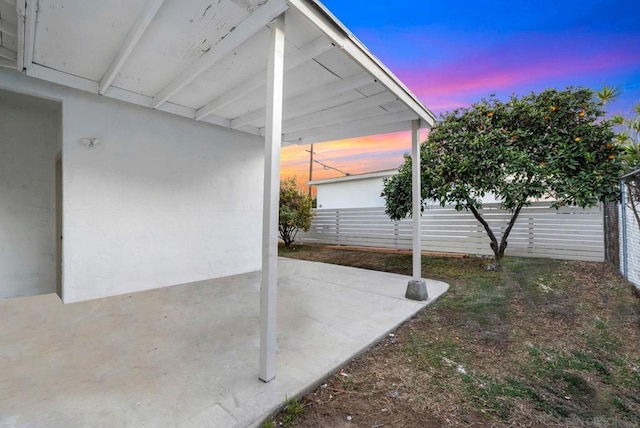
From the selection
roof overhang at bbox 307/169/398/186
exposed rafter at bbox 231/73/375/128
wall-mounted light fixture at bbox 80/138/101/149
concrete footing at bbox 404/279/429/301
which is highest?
roof overhang at bbox 307/169/398/186

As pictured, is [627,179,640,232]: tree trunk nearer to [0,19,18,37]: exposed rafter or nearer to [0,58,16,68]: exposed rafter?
[0,19,18,37]: exposed rafter

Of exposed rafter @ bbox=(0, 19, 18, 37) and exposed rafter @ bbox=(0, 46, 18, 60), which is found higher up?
exposed rafter @ bbox=(0, 19, 18, 37)

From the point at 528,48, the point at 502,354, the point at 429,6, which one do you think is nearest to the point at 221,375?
the point at 502,354

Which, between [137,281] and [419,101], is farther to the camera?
[137,281]

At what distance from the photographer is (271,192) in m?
1.97

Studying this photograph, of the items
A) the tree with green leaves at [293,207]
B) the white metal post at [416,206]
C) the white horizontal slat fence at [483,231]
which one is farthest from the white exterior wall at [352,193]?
the white metal post at [416,206]

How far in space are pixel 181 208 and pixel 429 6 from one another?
621 centimetres

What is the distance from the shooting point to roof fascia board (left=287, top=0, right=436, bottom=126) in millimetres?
1986

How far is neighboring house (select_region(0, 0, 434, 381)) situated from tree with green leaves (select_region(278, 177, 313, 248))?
357cm

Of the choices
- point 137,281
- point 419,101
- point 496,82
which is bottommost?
point 137,281

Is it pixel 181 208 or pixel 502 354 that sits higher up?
pixel 181 208

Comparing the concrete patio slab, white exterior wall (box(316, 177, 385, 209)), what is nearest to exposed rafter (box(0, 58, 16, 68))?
the concrete patio slab

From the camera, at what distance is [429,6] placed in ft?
18.2

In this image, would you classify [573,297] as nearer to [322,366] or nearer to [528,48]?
[322,366]
